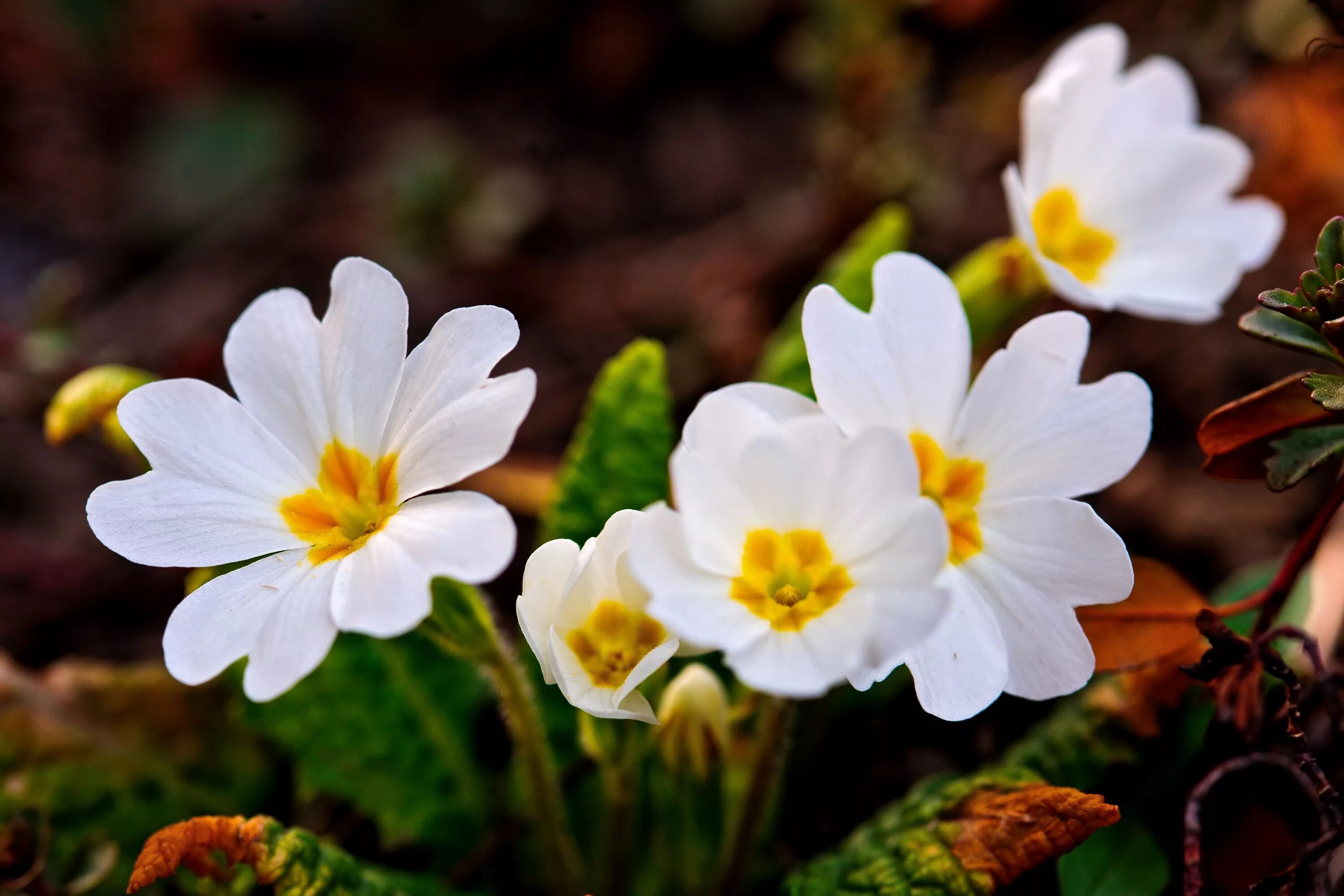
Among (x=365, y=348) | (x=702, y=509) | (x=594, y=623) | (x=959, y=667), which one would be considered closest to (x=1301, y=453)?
(x=959, y=667)

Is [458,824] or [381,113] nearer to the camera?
[458,824]

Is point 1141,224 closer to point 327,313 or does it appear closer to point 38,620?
point 327,313

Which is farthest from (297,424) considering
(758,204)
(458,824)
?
(758,204)

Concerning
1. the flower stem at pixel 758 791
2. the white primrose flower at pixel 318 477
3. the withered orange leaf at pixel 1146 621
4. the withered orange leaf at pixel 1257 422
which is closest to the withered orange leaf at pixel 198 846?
the white primrose flower at pixel 318 477

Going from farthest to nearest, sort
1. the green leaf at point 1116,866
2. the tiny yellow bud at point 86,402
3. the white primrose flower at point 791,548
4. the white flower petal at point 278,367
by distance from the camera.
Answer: the tiny yellow bud at point 86,402 < the green leaf at point 1116,866 < the white flower petal at point 278,367 < the white primrose flower at point 791,548

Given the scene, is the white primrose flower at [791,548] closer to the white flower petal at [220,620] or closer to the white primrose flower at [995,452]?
the white primrose flower at [995,452]

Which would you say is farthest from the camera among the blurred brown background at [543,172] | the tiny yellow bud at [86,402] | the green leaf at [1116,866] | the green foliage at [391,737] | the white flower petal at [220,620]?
the blurred brown background at [543,172]
